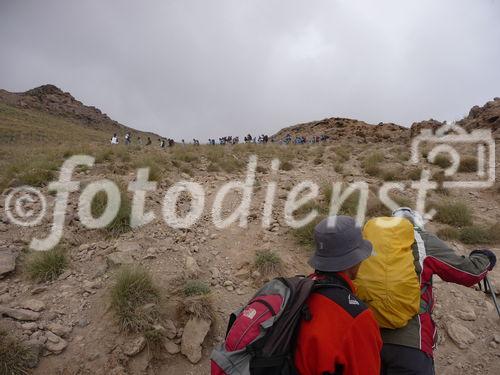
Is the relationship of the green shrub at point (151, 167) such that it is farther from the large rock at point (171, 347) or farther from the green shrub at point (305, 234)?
the large rock at point (171, 347)

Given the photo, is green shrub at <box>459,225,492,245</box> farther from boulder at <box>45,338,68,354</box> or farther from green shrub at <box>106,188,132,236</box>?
boulder at <box>45,338,68,354</box>

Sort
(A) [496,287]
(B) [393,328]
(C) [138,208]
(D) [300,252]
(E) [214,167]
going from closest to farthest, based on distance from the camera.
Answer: (B) [393,328], (A) [496,287], (D) [300,252], (C) [138,208], (E) [214,167]

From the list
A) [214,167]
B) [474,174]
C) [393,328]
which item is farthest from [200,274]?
[474,174]

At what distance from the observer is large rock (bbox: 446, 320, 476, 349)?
4316 mm

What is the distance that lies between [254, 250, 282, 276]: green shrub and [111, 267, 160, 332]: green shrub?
1.82 metres

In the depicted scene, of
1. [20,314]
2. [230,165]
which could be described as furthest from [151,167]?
[20,314]

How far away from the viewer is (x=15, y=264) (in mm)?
4789

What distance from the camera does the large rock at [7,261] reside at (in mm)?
4594

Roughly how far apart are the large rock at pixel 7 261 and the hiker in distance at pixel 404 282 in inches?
194

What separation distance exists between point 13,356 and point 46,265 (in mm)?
1649

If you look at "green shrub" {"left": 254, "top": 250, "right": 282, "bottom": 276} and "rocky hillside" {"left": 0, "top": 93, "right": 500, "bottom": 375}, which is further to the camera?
"green shrub" {"left": 254, "top": 250, "right": 282, "bottom": 276}

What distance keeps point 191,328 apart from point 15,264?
2973 mm

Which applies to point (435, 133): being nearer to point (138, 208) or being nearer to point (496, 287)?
point (496, 287)

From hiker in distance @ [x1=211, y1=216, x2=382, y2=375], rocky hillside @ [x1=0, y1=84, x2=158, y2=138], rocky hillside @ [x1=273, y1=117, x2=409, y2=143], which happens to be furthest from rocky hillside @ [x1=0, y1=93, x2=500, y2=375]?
rocky hillside @ [x1=0, y1=84, x2=158, y2=138]
